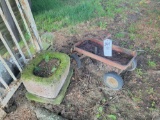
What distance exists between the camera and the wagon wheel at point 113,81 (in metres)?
2.98

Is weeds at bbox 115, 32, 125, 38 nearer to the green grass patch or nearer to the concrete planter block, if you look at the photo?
the green grass patch

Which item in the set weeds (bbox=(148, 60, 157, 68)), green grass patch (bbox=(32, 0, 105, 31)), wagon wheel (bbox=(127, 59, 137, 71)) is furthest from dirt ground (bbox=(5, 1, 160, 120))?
green grass patch (bbox=(32, 0, 105, 31))

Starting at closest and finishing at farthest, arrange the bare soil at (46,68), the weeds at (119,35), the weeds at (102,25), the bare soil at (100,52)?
the bare soil at (46,68) → the bare soil at (100,52) → the weeds at (119,35) → the weeds at (102,25)

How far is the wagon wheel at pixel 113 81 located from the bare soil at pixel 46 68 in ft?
2.98

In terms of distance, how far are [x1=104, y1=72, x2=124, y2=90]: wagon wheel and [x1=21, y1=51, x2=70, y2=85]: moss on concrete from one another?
0.76 m

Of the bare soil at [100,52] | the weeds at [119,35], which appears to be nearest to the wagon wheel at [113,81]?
the bare soil at [100,52]

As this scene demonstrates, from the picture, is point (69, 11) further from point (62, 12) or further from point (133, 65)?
point (133, 65)

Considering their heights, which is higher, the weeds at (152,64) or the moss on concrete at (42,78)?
the moss on concrete at (42,78)

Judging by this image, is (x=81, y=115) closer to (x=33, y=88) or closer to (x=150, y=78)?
(x=33, y=88)

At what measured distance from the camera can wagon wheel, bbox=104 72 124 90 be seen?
2979 mm

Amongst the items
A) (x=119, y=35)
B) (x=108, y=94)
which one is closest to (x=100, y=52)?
(x=108, y=94)

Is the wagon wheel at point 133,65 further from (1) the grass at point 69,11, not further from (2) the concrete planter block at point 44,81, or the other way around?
(1) the grass at point 69,11

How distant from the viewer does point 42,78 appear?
2.57 meters

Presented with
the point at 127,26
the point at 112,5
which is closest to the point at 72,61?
the point at 127,26
